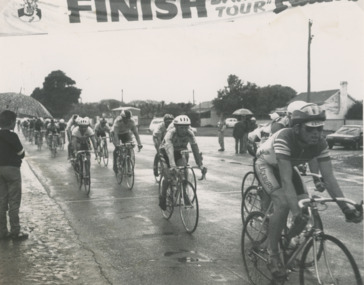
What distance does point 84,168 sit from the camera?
1152cm

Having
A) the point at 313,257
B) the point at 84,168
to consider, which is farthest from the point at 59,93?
the point at 313,257

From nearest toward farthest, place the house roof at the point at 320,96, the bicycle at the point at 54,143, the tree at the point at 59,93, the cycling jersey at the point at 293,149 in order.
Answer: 1. the cycling jersey at the point at 293,149
2. the bicycle at the point at 54,143
3. the tree at the point at 59,93
4. the house roof at the point at 320,96

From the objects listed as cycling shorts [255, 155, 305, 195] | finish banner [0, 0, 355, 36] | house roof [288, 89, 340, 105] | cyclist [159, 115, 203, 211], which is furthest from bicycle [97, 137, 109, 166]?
house roof [288, 89, 340, 105]

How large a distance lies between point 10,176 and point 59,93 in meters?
57.3

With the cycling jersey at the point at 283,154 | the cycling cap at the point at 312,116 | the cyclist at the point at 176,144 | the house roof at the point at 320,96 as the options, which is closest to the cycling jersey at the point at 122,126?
the cyclist at the point at 176,144

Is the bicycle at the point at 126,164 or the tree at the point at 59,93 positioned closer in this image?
the bicycle at the point at 126,164

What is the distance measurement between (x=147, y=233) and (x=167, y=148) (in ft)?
4.43

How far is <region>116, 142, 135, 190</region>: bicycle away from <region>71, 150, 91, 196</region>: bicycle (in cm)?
101

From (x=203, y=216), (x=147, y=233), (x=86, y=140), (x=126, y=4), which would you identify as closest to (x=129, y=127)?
(x=86, y=140)

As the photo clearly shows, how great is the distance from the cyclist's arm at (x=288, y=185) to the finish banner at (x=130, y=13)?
2138mm

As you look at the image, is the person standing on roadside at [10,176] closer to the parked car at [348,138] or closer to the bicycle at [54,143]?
the bicycle at [54,143]

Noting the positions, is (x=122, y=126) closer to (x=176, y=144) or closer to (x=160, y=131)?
(x=160, y=131)

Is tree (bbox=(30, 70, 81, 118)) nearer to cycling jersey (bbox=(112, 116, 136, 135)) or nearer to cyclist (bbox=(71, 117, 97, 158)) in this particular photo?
cycling jersey (bbox=(112, 116, 136, 135))

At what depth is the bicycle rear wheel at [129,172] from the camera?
11906 millimetres
